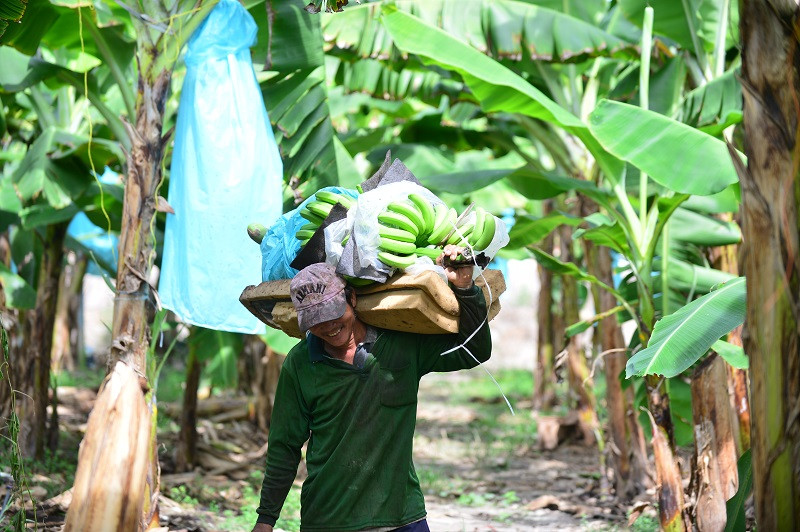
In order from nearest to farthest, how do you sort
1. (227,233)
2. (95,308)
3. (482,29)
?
1. (227,233)
2. (482,29)
3. (95,308)

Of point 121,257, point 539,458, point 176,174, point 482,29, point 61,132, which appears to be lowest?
point 539,458

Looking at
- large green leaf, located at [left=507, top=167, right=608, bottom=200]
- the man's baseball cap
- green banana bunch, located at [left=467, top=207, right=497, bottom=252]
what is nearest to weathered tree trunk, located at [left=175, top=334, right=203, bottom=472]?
large green leaf, located at [left=507, top=167, right=608, bottom=200]

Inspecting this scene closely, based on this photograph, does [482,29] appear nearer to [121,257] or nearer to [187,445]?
[121,257]

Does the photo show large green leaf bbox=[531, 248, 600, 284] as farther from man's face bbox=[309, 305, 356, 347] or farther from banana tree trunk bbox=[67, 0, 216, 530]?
man's face bbox=[309, 305, 356, 347]

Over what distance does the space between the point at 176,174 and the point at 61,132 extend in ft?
8.62

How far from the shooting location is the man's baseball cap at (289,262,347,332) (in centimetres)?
282

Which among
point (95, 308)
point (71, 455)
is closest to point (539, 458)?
point (71, 455)

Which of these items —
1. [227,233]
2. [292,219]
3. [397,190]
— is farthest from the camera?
[227,233]

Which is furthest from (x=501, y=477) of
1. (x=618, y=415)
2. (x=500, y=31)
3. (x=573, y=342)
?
(x=500, y=31)

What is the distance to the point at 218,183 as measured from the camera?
165 inches

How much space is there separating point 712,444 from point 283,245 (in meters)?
2.64

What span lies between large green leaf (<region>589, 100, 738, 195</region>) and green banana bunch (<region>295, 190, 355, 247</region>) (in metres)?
1.56

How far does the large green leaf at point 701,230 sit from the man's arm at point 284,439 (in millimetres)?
3307

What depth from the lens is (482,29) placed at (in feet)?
20.0
